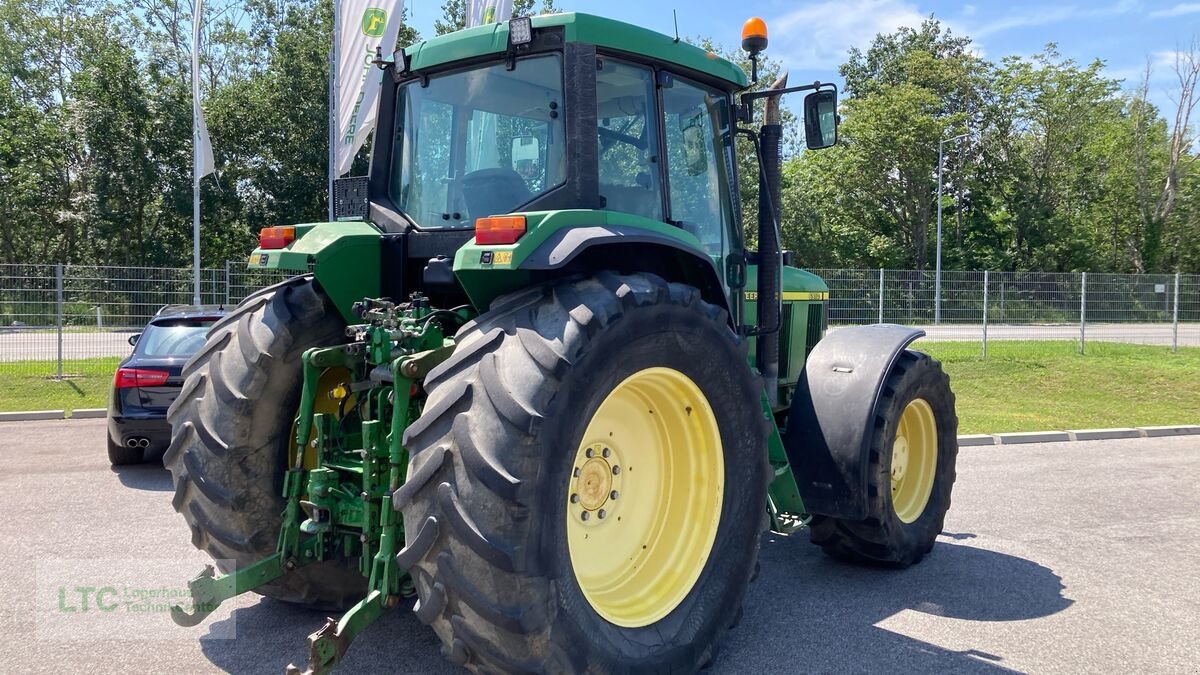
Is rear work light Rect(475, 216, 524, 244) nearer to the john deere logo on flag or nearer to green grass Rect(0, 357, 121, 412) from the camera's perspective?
green grass Rect(0, 357, 121, 412)

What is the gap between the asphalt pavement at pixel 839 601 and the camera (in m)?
3.85

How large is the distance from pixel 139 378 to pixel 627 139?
6019 millimetres

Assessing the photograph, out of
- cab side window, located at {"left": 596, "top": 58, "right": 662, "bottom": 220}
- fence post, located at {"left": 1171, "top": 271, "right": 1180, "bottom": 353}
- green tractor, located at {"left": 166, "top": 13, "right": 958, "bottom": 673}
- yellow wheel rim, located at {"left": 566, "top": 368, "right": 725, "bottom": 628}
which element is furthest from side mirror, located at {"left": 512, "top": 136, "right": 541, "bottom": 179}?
fence post, located at {"left": 1171, "top": 271, "right": 1180, "bottom": 353}

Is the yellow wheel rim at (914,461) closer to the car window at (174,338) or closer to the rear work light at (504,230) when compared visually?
the rear work light at (504,230)

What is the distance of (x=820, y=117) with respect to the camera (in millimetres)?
4676

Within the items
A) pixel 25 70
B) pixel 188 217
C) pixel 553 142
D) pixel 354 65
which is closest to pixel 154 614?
pixel 553 142

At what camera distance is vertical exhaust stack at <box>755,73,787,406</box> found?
15.7 ft

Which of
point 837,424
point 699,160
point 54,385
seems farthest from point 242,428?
point 54,385

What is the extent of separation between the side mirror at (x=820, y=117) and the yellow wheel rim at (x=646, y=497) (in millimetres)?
1787

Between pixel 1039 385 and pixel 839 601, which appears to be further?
pixel 1039 385

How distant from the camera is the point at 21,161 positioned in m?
29.7

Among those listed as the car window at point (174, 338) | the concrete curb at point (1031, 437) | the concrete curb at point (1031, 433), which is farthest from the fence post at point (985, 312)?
the car window at point (174, 338)

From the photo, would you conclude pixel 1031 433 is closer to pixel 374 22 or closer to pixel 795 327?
pixel 795 327

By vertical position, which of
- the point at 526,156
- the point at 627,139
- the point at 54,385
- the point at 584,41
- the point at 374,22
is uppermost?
the point at 374,22
